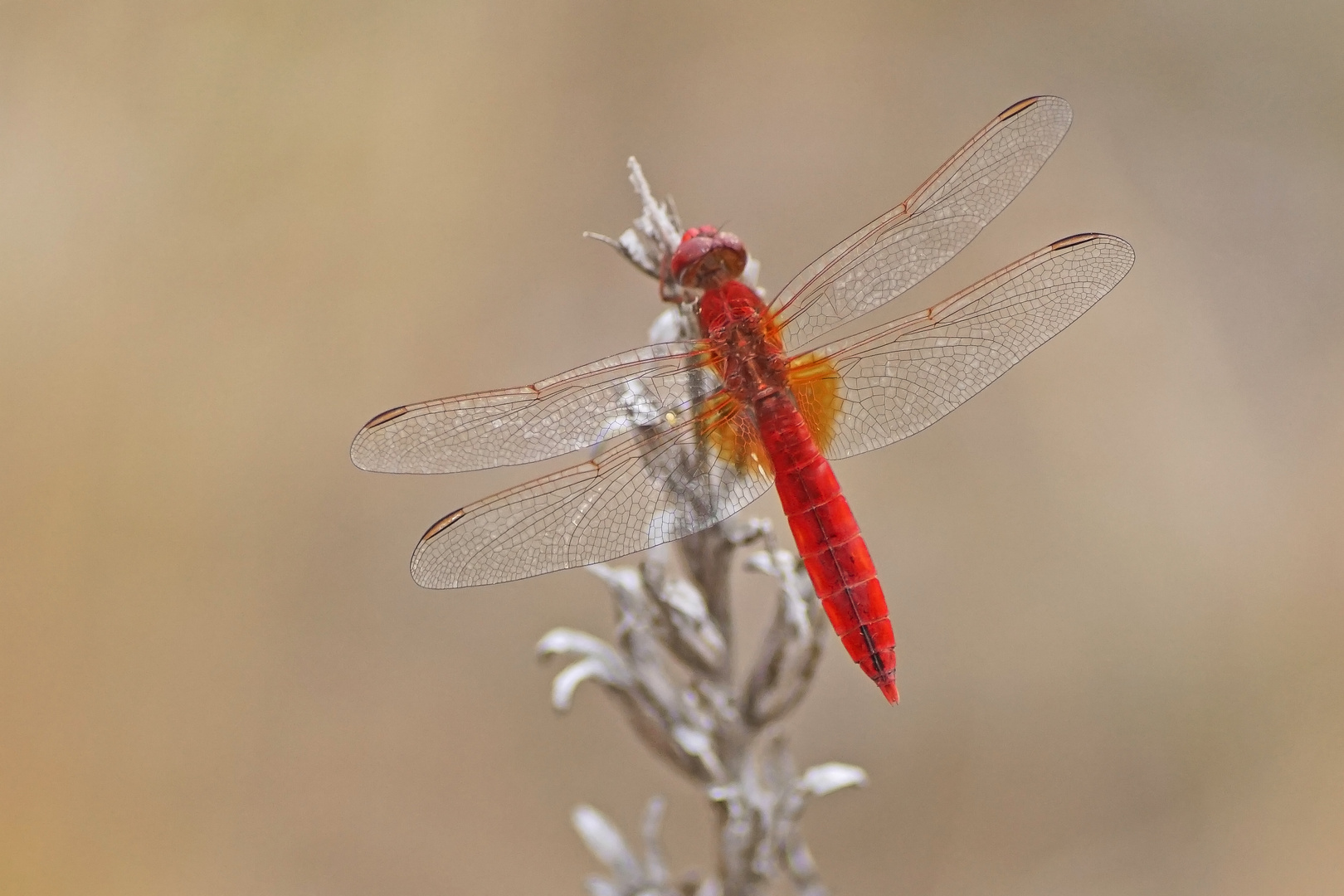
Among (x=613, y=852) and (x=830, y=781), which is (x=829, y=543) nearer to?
(x=830, y=781)

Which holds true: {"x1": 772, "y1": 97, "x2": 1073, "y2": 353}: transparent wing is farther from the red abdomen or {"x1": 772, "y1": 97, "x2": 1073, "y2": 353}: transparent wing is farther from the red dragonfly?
the red abdomen

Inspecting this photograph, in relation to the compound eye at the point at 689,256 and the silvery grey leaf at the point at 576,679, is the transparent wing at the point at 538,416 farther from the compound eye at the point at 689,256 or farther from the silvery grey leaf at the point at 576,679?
the silvery grey leaf at the point at 576,679

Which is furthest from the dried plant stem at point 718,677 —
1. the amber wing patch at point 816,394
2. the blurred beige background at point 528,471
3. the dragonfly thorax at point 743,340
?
the blurred beige background at point 528,471

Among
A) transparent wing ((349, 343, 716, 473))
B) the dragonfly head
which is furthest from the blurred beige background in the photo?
the dragonfly head

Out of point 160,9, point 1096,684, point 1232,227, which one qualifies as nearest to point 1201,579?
point 1096,684

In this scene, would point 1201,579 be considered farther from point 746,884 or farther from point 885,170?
point 746,884

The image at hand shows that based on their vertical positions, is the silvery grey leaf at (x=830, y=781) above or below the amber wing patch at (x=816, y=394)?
below

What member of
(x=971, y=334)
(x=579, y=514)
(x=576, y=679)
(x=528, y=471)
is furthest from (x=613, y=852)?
(x=528, y=471)

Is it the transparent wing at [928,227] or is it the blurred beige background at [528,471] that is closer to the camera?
the transparent wing at [928,227]

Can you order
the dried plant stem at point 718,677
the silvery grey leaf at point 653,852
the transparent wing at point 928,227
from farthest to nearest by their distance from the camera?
the transparent wing at point 928,227, the silvery grey leaf at point 653,852, the dried plant stem at point 718,677
